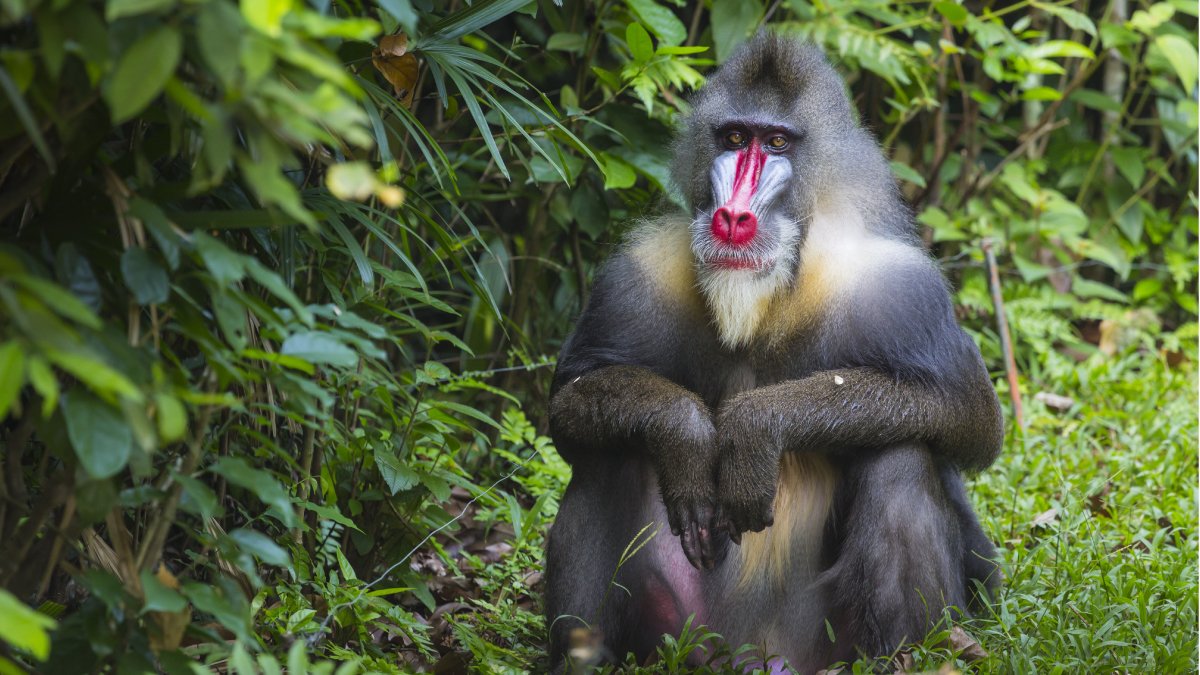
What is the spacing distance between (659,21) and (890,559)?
227 centimetres

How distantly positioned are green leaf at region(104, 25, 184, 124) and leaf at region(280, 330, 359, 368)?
60 centimetres

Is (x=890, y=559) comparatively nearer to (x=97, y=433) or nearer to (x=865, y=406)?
(x=865, y=406)

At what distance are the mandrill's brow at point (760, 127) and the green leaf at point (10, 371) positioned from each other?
2404mm

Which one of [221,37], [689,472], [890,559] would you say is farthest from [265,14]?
[890,559]

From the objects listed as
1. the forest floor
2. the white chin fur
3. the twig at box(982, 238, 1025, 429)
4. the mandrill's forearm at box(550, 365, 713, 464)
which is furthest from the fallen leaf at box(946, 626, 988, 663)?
the twig at box(982, 238, 1025, 429)

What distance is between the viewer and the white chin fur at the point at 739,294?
12.0 ft

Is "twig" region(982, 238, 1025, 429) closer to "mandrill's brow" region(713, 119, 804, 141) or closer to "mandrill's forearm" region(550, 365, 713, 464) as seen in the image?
"mandrill's brow" region(713, 119, 804, 141)

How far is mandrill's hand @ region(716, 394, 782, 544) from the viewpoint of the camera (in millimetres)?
3639

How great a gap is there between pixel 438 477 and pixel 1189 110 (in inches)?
202

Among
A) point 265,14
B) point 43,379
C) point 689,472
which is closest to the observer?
point 265,14

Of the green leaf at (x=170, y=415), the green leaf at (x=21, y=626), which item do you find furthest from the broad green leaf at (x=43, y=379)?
the green leaf at (x=21, y=626)

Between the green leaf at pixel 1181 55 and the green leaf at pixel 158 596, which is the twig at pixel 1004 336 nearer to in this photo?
the green leaf at pixel 1181 55

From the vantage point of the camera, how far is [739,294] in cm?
367

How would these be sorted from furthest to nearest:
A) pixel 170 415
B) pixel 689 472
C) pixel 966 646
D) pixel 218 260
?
1. pixel 689 472
2. pixel 966 646
3. pixel 218 260
4. pixel 170 415
